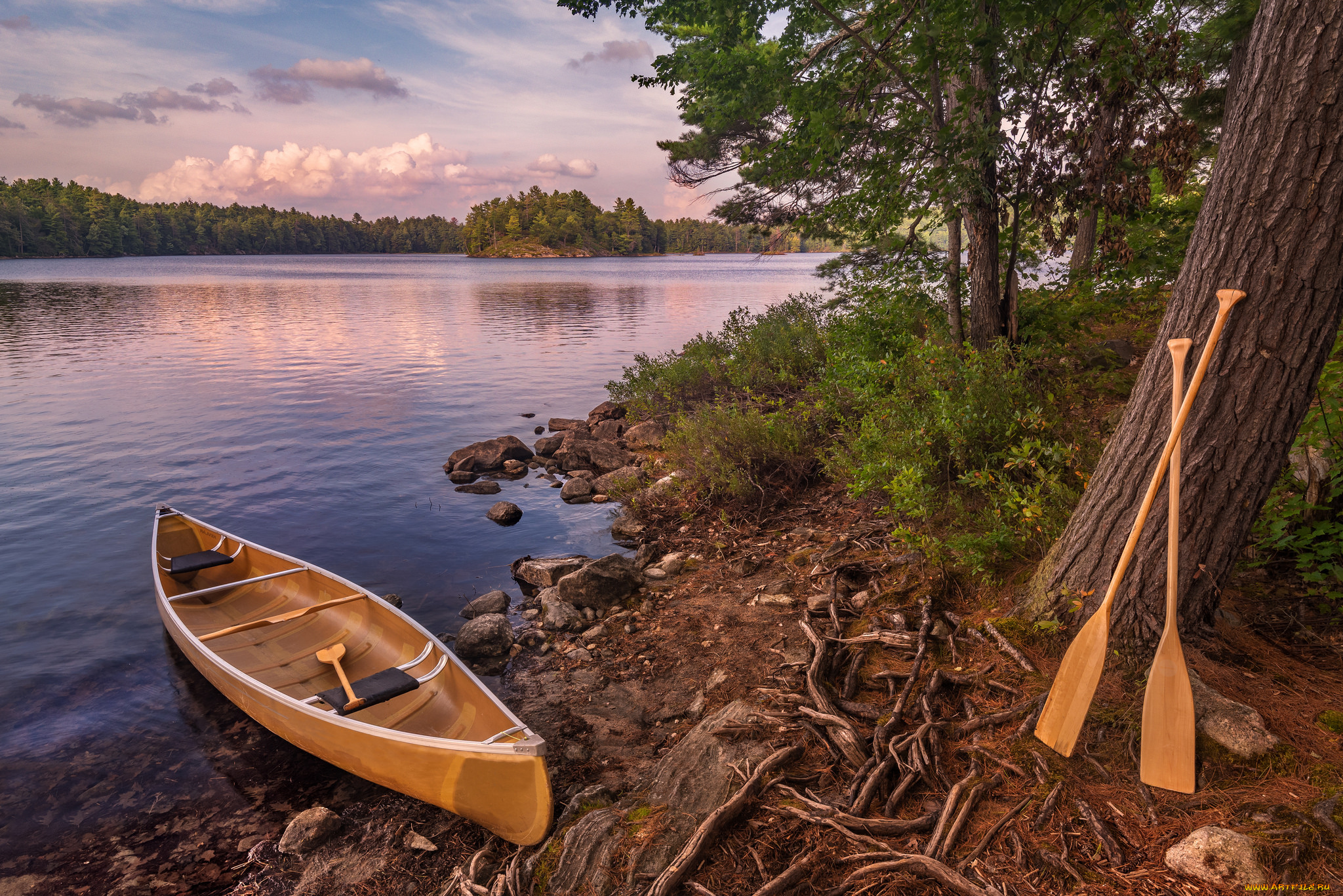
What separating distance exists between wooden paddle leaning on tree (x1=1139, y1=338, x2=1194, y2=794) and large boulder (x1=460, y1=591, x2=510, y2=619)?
683 cm

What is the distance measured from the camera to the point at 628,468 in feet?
42.1

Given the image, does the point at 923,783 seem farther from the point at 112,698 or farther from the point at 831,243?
the point at 831,243

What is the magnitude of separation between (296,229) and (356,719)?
199368 millimetres

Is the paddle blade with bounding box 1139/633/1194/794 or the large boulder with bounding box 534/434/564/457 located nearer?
the paddle blade with bounding box 1139/633/1194/794

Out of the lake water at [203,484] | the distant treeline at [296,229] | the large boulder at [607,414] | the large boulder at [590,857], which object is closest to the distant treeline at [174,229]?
the distant treeline at [296,229]

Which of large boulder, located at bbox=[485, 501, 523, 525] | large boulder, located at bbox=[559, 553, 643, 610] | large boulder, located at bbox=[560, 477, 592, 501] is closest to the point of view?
large boulder, located at bbox=[559, 553, 643, 610]

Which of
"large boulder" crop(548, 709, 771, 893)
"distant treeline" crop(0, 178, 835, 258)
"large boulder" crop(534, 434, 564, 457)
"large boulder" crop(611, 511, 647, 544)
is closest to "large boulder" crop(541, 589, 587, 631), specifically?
"large boulder" crop(611, 511, 647, 544)

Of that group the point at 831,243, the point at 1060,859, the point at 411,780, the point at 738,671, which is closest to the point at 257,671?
the point at 411,780

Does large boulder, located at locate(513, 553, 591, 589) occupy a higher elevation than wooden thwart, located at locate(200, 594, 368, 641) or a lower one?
lower

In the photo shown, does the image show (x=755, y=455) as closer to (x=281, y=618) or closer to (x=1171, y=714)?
(x=281, y=618)

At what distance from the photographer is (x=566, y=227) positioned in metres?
155

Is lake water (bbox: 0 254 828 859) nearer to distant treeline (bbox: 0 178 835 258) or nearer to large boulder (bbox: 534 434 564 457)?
large boulder (bbox: 534 434 564 457)

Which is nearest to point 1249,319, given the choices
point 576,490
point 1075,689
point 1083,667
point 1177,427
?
point 1177,427

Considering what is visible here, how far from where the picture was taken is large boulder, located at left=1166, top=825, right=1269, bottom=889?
2.58 m
